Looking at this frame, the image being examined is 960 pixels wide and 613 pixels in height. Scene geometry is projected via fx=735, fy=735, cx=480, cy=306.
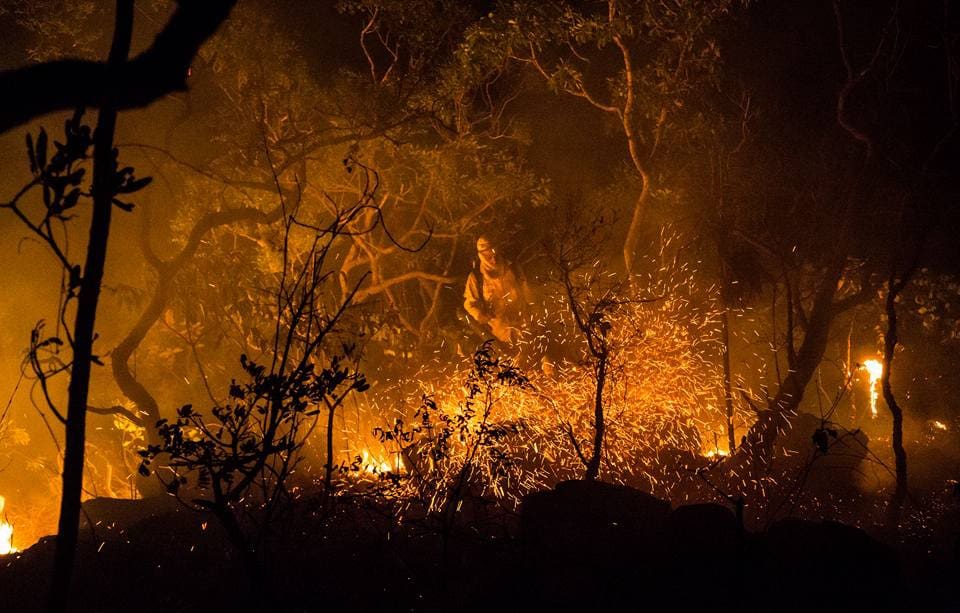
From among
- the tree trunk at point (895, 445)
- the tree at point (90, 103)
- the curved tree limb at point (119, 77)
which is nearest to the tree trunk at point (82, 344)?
the tree at point (90, 103)

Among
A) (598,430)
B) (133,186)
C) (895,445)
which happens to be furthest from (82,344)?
(895,445)

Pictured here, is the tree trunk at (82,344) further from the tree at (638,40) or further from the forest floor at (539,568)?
the tree at (638,40)

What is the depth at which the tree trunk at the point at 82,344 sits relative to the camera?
10.5ft

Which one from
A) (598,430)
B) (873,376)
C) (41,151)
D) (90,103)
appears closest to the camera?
(90,103)

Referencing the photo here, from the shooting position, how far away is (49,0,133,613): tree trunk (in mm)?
3197

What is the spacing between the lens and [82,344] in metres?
3.24

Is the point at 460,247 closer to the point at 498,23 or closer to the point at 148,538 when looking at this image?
the point at 498,23

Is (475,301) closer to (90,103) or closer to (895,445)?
(895,445)

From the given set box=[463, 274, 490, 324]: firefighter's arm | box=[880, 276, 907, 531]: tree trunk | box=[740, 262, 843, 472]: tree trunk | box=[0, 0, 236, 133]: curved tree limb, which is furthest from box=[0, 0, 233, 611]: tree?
box=[463, 274, 490, 324]: firefighter's arm

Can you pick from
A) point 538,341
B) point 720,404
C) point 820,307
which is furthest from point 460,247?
point 820,307

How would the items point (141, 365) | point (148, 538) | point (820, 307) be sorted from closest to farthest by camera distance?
point (148, 538) → point (820, 307) → point (141, 365)

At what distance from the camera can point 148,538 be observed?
7.71 m

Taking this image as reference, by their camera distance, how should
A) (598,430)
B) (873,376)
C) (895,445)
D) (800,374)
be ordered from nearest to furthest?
(598,430), (895,445), (800,374), (873,376)

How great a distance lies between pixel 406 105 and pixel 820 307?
7271 millimetres
